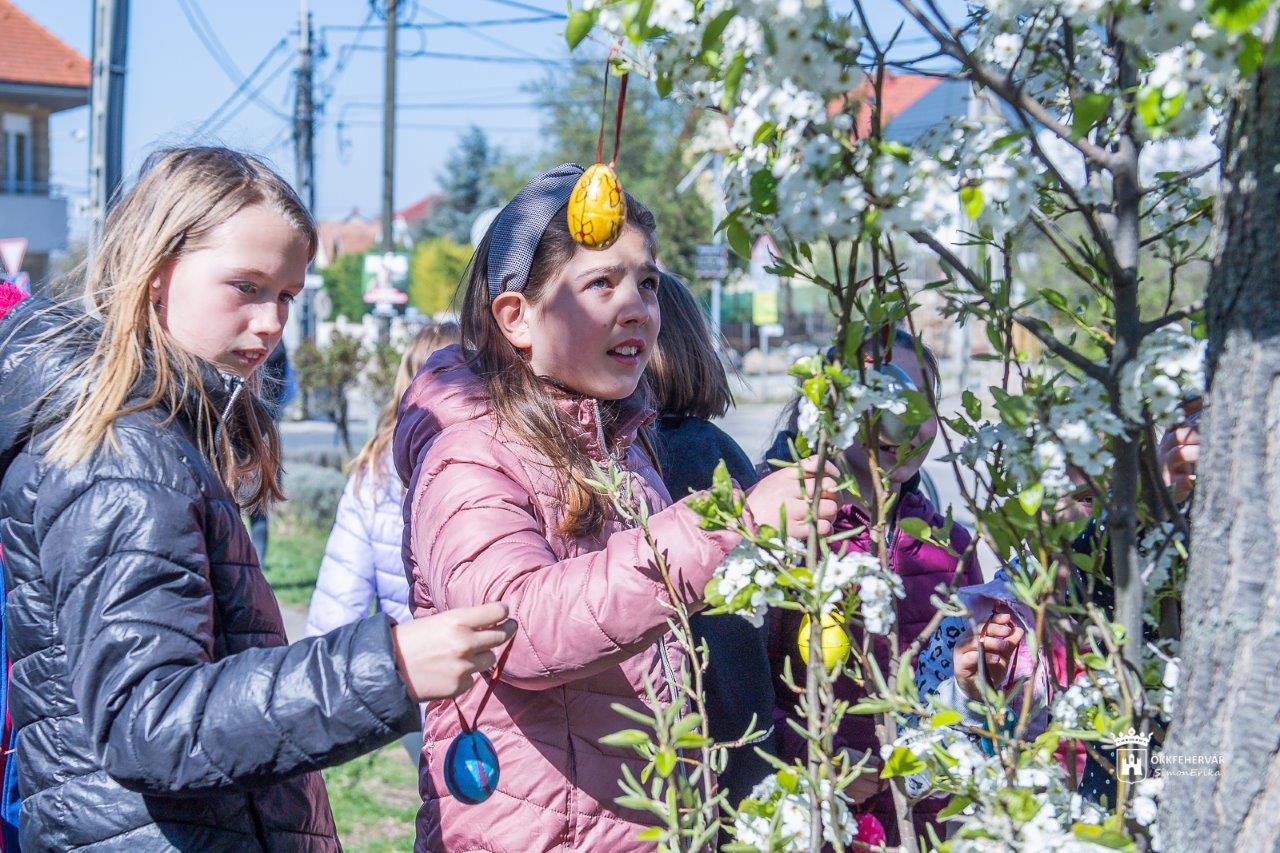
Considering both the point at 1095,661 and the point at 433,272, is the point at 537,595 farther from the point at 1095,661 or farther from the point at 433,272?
the point at 433,272

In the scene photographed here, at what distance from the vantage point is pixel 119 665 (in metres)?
1.31

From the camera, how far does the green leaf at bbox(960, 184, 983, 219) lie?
914 millimetres

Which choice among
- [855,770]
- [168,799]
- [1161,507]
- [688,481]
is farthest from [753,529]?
A: [688,481]

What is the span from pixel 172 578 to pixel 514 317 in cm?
67

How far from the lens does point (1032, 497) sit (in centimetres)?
99

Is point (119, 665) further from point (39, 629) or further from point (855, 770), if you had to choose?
point (855, 770)

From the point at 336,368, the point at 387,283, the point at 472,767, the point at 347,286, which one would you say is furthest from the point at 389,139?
the point at 347,286

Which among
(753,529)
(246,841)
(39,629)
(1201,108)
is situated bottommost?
(246,841)

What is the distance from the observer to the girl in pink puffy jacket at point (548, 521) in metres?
1.39

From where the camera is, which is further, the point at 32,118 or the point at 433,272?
the point at 433,272

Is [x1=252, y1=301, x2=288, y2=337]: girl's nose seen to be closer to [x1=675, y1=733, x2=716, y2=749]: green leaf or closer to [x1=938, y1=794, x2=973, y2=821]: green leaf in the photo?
[x1=675, y1=733, x2=716, y2=749]: green leaf

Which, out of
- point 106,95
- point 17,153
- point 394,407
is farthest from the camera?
point 17,153

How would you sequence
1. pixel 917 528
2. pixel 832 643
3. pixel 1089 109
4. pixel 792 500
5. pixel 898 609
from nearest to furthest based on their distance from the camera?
pixel 1089 109 < pixel 917 528 < pixel 792 500 < pixel 832 643 < pixel 898 609

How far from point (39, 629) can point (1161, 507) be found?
4.12 feet
